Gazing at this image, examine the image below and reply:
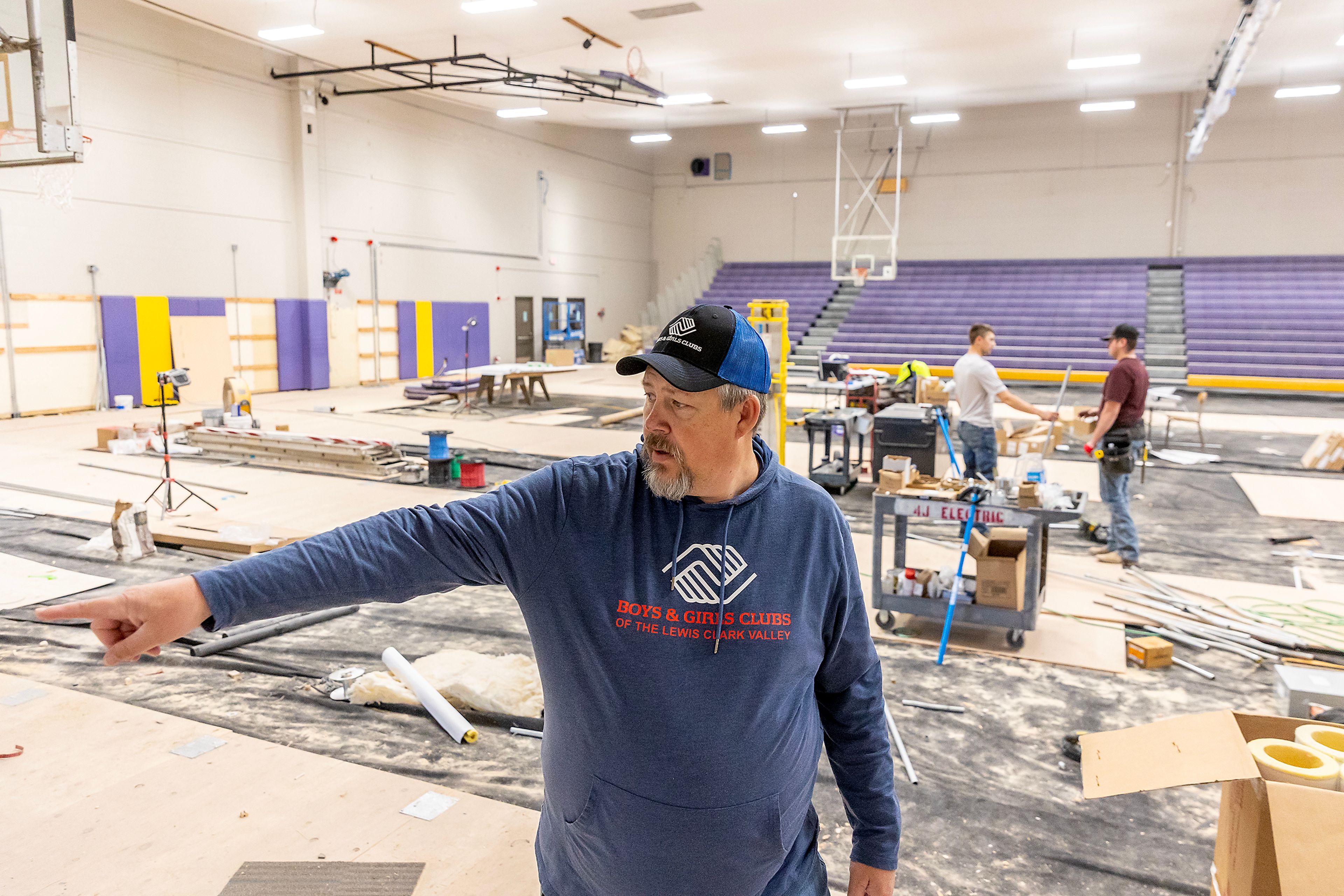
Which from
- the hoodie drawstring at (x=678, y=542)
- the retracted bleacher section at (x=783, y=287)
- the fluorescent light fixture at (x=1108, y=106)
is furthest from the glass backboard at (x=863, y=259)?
the hoodie drawstring at (x=678, y=542)

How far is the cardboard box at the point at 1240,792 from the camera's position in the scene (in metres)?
1.81

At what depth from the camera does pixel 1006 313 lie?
23266mm

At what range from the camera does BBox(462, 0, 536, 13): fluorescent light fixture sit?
12422 mm

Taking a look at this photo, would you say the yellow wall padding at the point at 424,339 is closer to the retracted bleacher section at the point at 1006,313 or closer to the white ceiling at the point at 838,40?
the white ceiling at the point at 838,40

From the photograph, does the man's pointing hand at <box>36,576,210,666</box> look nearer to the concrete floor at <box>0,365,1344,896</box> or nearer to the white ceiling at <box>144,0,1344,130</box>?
the concrete floor at <box>0,365,1344,896</box>

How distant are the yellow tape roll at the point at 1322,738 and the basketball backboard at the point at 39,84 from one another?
25.7 feet

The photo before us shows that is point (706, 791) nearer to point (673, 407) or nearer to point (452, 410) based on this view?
point (673, 407)

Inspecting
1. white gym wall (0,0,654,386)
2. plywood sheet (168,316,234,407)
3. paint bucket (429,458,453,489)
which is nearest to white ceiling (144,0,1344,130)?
white gym wall (0,0,654,386)

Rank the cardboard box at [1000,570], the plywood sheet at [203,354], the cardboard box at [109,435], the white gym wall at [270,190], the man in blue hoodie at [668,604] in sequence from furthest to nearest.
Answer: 1. the plywood sheet at [203,354]
2. the white gym wall at [270,190]
3. the cardboard box at [109,435]
4. the cardboard box at [1000,570]
5. the man in blue hoodie at [668,604]

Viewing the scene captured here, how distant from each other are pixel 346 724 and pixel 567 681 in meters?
2.76

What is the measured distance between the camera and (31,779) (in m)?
3.26

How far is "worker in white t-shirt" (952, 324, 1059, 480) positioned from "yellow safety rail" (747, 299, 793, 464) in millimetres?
1700

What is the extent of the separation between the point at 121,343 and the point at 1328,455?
57.3 feet

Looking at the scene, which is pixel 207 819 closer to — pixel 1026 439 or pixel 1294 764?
pixel 1294 764
